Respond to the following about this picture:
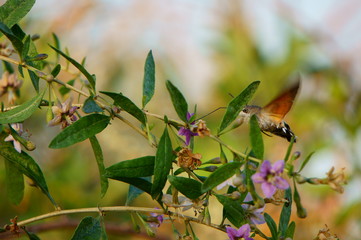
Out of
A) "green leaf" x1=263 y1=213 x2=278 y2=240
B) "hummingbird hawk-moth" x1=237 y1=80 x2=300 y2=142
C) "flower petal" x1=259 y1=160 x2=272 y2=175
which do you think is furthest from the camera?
"hummingbird hawk-moth" x1=237 y1=80 x2=300 y2=142

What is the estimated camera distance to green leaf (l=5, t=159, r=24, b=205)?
2.88ft

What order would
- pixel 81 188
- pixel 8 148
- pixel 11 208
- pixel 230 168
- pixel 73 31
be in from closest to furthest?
pixel 230 168 < pixel 8 148 < pixel 11 208 < pixel 81 188 < pixel 73 31

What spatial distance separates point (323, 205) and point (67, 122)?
172cm

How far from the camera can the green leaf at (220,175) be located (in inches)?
27.7

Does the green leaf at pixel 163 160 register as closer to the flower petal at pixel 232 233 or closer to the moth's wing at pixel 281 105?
the flower petal at pixel 232 233

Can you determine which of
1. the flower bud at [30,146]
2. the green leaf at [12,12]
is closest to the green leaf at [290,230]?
the flower bud at [30,146]

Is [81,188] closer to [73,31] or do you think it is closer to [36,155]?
[36,155]

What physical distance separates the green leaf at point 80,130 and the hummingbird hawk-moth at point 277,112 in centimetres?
24

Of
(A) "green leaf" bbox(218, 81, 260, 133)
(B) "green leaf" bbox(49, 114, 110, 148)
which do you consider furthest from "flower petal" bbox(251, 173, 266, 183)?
(B) "green leaf" bbox(49, 114, 110, 148)

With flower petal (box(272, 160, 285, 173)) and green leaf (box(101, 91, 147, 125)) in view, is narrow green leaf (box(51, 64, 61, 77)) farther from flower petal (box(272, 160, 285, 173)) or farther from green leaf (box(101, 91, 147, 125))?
flower petal (box(272, 160, 285, 173))

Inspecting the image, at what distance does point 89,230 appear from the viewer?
0.79m

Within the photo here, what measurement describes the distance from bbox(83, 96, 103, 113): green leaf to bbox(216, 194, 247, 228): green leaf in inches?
8.1

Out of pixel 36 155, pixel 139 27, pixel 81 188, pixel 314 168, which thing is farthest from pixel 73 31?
pixel 314 168

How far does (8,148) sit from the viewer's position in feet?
2.72
